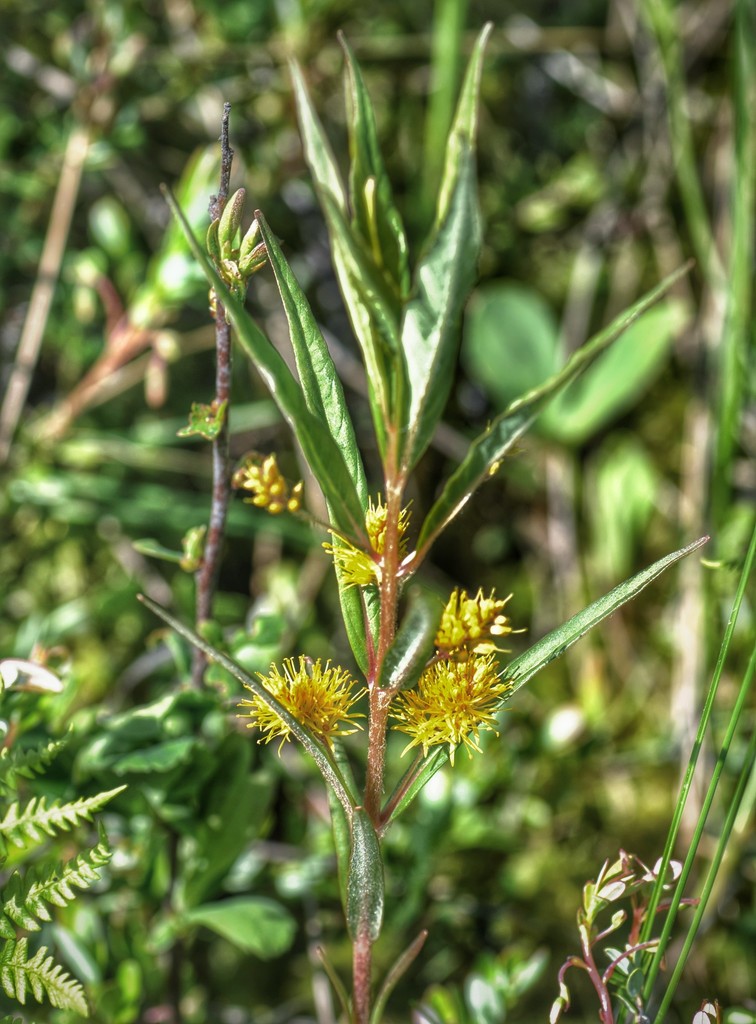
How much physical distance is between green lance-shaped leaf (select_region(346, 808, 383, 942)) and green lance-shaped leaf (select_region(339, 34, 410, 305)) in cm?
36

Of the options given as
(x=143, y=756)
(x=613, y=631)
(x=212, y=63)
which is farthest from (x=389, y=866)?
(x=212, y=63)

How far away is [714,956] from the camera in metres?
1.29

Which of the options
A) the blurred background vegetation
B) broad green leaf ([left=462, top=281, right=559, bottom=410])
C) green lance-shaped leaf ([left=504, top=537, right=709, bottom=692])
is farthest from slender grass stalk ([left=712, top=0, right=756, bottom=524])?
green lance-shaped leaf ([left=504, top=537, right=709, bottom=692])

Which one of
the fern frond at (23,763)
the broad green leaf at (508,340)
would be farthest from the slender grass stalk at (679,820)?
the broad green leaf at (508,340)

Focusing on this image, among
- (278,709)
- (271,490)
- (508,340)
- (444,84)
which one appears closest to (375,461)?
(508,340)

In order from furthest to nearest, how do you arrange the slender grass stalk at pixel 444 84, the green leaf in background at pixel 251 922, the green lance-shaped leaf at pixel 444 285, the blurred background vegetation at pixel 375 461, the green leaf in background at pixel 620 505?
1. the green leaf in background at pixel 620 505
2. the slender grass stalk at pixel 444 84
3. the blurred background vegetation at pixel 375 461
4. the green leaf in background at pixel 251 922
5. the green lance-shaped leaf at pixel 444 285

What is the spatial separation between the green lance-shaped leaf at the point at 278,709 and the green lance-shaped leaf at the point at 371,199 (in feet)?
0.81

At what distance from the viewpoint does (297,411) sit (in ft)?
1.77

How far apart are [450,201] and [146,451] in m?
1.12

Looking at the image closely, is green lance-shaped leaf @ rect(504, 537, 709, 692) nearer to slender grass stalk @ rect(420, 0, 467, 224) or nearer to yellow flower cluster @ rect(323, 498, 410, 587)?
yellow flower cluster @ rect(323, 498, 410, 587)

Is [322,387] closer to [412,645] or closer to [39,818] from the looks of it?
[412,645]

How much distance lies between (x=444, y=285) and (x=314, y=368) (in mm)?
129

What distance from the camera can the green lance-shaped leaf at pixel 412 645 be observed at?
565 mm

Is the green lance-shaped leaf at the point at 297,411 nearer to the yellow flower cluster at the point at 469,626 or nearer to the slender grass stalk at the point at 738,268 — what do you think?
the yellow flower cluster at the point at 469,626
